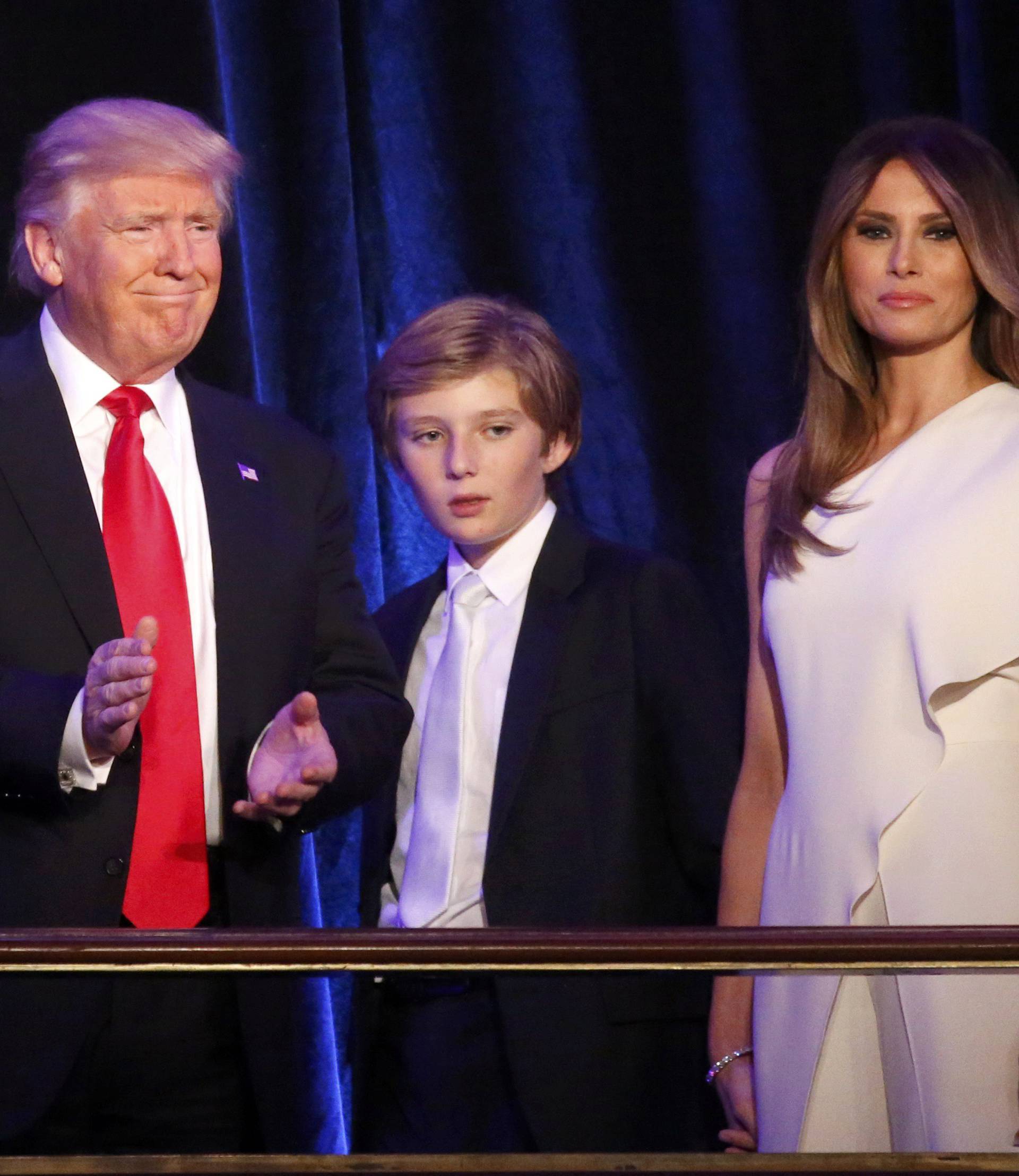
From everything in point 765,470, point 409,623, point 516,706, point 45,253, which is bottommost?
point 516,706

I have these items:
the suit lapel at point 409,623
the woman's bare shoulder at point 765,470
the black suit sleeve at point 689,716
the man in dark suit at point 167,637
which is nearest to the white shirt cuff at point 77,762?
the man in dark suit at point 167,637

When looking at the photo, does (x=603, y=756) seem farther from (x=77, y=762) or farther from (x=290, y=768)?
(x=77, y=762)

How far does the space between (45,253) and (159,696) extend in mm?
508

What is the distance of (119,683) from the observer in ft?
4.68

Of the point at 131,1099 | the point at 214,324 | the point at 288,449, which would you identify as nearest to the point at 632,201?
the point at 214,324

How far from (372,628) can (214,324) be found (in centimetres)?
69

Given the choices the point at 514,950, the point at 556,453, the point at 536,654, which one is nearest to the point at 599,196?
the point at 556,453

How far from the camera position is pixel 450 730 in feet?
6.24

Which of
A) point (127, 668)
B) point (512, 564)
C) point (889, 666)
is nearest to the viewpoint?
point (127, 668)

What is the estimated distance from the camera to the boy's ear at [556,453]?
2066mm

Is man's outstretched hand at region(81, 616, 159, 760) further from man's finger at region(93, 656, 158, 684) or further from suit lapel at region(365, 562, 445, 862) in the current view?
suit lapel at region(365, 562, 445, 862)

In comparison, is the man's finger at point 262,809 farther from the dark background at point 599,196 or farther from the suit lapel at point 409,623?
the dark background at point 599,196

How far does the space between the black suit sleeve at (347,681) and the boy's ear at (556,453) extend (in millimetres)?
267

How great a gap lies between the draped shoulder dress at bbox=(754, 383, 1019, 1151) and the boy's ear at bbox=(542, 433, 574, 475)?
1.55 ft
